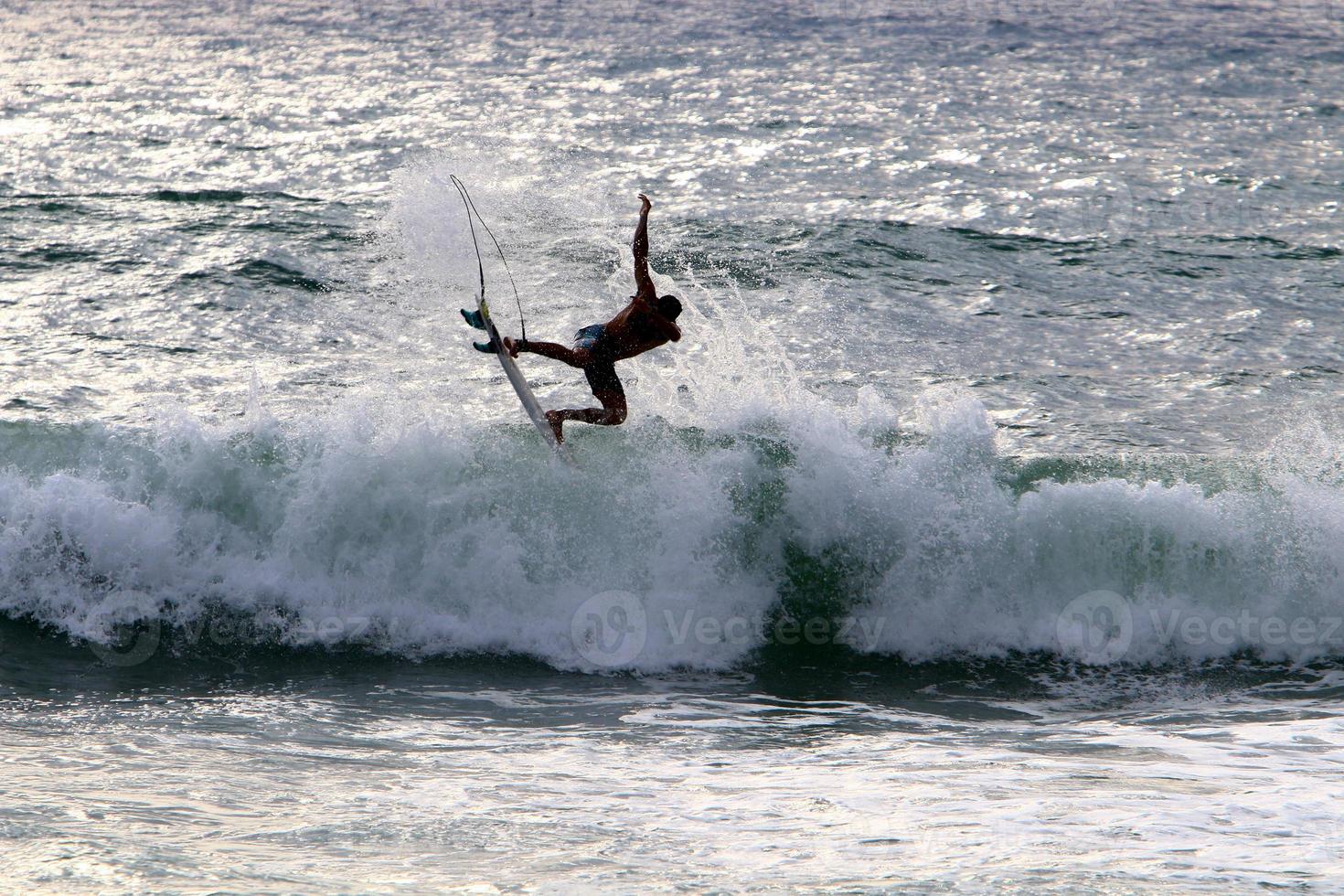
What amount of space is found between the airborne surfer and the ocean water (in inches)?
22.5

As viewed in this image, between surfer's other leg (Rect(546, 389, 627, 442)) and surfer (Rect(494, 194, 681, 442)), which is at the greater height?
surfer (Rect(494, 194, 681, 442))

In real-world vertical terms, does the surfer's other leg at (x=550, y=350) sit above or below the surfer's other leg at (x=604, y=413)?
above

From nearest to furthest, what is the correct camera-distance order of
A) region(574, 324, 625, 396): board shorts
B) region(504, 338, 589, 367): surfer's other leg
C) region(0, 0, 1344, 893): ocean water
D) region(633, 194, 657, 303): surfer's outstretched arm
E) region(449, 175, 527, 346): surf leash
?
1. region(0, 0, 1344, 893): ocean water
2. region(633, 194, 657, 303): surfer's outstretched arm
3. region(504, 338, 589, 367): surfer's other leg
4. region(574, 324, 625, 396): board shorts
5. region(449, 175, 527, 346): surf leash

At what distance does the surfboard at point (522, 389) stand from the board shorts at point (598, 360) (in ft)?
1.34

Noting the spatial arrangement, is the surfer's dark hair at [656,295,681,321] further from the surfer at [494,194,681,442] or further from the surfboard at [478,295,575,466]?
the surfboard at [478,295,575,466]

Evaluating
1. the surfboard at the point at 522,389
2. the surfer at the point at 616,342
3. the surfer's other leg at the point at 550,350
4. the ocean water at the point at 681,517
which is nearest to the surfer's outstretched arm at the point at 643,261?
the surfer at the point at 616,342

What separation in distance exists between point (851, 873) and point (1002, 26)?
71.3ft

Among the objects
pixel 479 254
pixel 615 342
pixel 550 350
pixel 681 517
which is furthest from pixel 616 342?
pixel 479 254

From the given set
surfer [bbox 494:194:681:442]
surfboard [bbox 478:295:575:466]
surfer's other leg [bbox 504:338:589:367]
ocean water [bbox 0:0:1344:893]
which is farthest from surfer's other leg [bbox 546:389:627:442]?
ocean water [bbox 0:0:1344:893]

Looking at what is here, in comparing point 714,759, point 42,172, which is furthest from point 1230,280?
point 42,172

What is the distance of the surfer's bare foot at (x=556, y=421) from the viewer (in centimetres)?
862

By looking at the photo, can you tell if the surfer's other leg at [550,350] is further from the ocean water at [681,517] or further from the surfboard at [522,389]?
the ocean water at [681,517]

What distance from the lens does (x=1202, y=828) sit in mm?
5242

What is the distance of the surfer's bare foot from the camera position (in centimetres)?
862
